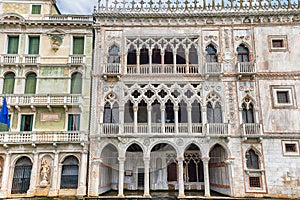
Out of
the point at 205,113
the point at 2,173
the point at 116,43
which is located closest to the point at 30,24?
the point at 116,43

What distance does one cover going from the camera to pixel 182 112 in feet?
70.4

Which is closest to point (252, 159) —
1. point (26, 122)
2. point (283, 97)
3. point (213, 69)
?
point (283, 97)

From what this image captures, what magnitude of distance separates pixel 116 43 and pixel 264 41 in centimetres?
1263

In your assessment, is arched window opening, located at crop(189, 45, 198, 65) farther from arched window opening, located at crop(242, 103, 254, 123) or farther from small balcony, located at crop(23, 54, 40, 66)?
small balcony, located at crop(23, 54, 40, 66)

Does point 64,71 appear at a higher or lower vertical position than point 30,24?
lower

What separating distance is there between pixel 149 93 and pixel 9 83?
11.8 meters

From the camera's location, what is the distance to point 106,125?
2009 cm

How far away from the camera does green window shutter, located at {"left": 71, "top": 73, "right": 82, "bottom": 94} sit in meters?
21.2

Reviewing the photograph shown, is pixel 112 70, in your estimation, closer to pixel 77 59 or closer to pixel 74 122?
pixel 77 59

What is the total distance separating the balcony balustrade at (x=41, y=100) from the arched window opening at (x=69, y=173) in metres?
4.43

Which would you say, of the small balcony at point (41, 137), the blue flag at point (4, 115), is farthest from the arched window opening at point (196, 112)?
the blue flag at point (4, 115)

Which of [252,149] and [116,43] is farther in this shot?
[116,43]

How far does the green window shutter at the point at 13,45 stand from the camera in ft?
71.3

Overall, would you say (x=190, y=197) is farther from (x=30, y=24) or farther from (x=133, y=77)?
(x=30, y=24)
